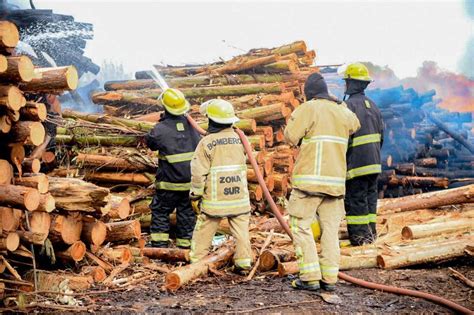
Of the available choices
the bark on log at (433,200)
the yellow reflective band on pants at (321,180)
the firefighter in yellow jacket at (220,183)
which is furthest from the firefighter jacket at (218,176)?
the bark on log at (433,200)

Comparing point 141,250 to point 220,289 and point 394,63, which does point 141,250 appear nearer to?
point 220,289

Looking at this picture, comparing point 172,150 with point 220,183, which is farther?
point 172,150

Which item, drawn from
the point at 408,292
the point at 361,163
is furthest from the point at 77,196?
the point at 361,163

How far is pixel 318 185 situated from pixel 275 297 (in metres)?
1.17

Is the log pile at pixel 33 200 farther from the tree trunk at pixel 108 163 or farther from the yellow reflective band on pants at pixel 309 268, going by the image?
the tree trunk at pixel 108 163

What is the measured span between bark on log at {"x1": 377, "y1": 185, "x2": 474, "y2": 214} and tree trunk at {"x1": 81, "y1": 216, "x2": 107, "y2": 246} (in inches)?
192

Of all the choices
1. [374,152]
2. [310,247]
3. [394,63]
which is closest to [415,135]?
[374,152]

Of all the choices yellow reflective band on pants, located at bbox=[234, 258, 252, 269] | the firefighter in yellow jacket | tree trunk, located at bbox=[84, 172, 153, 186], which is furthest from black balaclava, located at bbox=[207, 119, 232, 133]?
tree trunk, located at bbox=[84, 172, 153, 186]

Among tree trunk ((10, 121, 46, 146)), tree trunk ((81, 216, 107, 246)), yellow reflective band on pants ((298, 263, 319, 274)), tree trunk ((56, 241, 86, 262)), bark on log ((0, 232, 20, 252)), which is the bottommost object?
yellow reflective band on pants ((298, 263, 319, 274))

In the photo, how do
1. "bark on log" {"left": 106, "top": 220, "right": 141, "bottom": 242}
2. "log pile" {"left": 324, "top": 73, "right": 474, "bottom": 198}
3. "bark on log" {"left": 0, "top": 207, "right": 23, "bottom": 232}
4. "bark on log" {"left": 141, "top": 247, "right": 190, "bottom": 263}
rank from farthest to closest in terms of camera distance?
"log pile" {"left": 324, "top": 73, "right": 474, "bottom": 198} < "bark on log" {"left": 141, "top": 247, "right": 190, "bottom": 263} < "bark on log" {"left": 106, "top": 220, "right": 141, "bottom": 242} < "bark on log" {"left": 0, "top": 207, "right": 23, "bottom": 232}

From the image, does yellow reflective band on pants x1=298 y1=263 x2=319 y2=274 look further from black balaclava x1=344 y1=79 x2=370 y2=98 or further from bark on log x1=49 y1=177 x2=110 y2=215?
black balaclava x1=344 y1=79 x2=370 y2=98

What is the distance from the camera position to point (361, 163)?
700 centimetres

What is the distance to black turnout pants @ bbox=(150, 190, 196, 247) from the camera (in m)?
7.37

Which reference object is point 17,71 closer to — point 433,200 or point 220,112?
point 220,112
